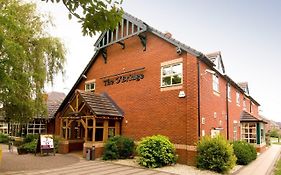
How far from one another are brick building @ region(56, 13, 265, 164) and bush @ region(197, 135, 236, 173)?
3.21 ft

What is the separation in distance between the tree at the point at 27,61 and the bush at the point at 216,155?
957cm

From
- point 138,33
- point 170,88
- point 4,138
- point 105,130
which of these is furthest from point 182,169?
point 4,138

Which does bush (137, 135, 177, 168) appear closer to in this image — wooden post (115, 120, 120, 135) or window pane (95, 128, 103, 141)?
wooden post (115, 120, 120, 135)

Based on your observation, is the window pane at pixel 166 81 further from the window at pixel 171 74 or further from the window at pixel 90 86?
the window at pixel 90 86

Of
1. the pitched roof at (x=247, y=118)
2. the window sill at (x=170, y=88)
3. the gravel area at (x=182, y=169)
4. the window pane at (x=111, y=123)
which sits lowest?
the gravel area at (x=182, y=169)

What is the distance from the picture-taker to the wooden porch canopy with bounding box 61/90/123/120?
16956 millimetres

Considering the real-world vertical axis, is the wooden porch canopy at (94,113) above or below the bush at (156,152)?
above

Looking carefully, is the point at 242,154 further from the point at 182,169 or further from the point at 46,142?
the point at 46,142

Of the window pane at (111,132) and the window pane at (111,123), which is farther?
the window pane at (111,123)

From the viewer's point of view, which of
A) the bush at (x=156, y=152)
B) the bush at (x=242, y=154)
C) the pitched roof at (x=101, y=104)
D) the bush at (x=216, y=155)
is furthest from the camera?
the pitched roof at (x=101, y=104)

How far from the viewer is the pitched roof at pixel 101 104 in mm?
16917

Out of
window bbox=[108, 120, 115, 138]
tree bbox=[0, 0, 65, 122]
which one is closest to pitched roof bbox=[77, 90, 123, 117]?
window bbox=[108, 120, 115, 138]

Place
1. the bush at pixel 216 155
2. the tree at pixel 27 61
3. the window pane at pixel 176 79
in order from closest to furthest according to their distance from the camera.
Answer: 1. the tree at pixel 27 61
2. the bush at pixel 216 155
3. the window pane at pixel 176 79

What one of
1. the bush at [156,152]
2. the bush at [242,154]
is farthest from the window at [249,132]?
the bush at [156,152]
